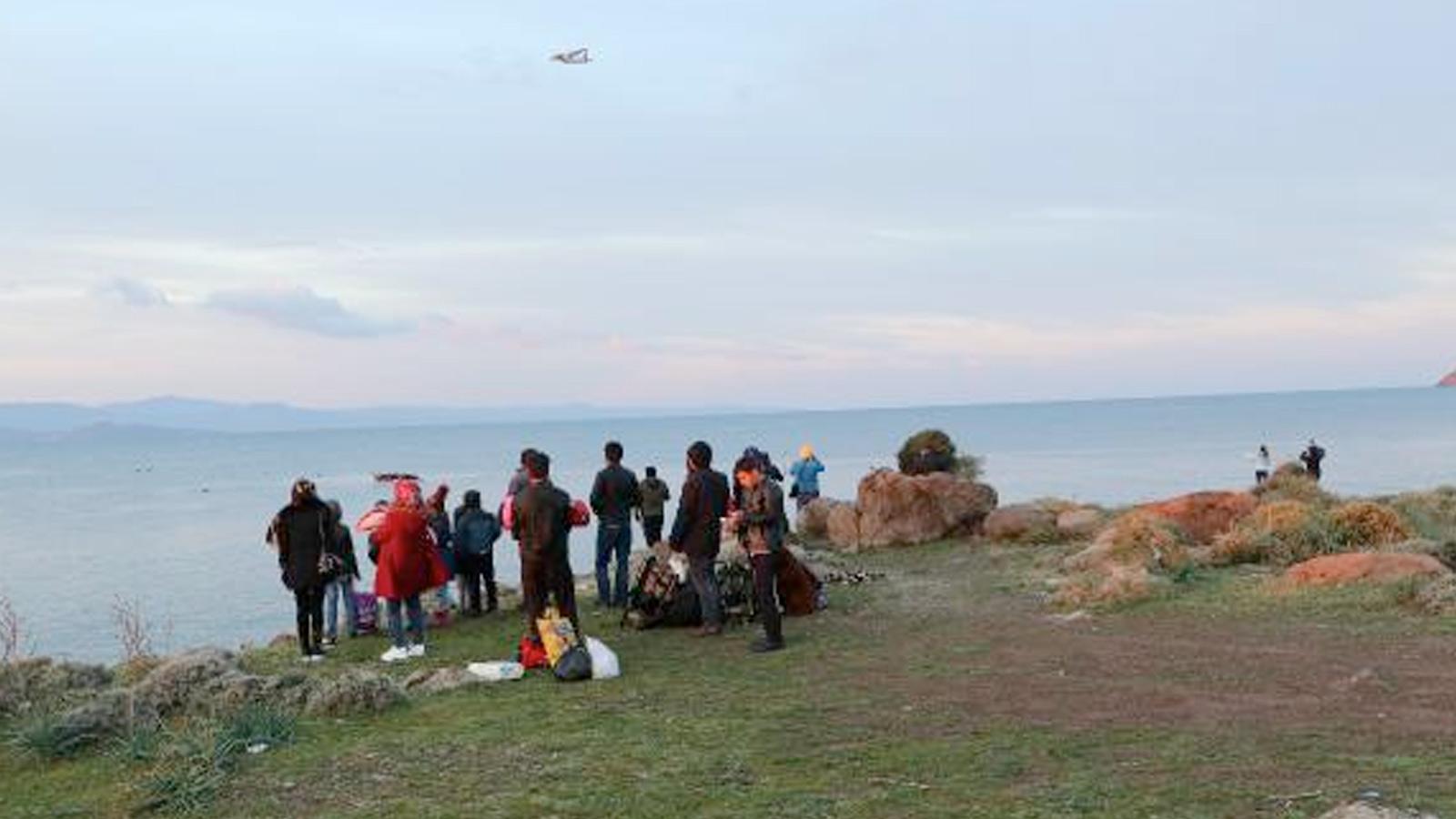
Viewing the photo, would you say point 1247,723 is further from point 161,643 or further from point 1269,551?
point 161,643

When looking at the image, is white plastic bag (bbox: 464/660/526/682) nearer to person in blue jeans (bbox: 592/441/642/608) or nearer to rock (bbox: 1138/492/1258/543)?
person in blue jeans (bbox: 592/441/642/608)

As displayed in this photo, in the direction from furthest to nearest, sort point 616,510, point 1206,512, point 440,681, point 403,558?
1. point 1206,512
2. point 616,510
3. point 403,558
4. point 440,681

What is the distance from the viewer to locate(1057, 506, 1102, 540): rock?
74.6ft

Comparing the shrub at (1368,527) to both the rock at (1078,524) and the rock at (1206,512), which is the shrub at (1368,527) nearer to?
the rock at (1206,512)

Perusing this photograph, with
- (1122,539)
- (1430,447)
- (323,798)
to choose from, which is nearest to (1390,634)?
(1122,539)

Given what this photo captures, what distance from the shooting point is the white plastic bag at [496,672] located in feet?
39.3

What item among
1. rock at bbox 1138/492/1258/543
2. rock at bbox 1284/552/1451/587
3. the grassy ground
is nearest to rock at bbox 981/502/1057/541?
rock at bbox 1138/492/1258/543

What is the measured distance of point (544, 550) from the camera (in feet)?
41.4

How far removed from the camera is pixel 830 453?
138 metres

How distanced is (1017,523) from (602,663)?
12482mm

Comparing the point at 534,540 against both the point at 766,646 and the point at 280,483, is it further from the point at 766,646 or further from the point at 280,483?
the point at 280,483

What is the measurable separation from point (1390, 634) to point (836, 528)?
41.4 ft

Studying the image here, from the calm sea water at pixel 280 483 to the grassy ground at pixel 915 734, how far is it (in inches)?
801

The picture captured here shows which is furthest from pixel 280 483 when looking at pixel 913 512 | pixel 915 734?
pixel 915 734
